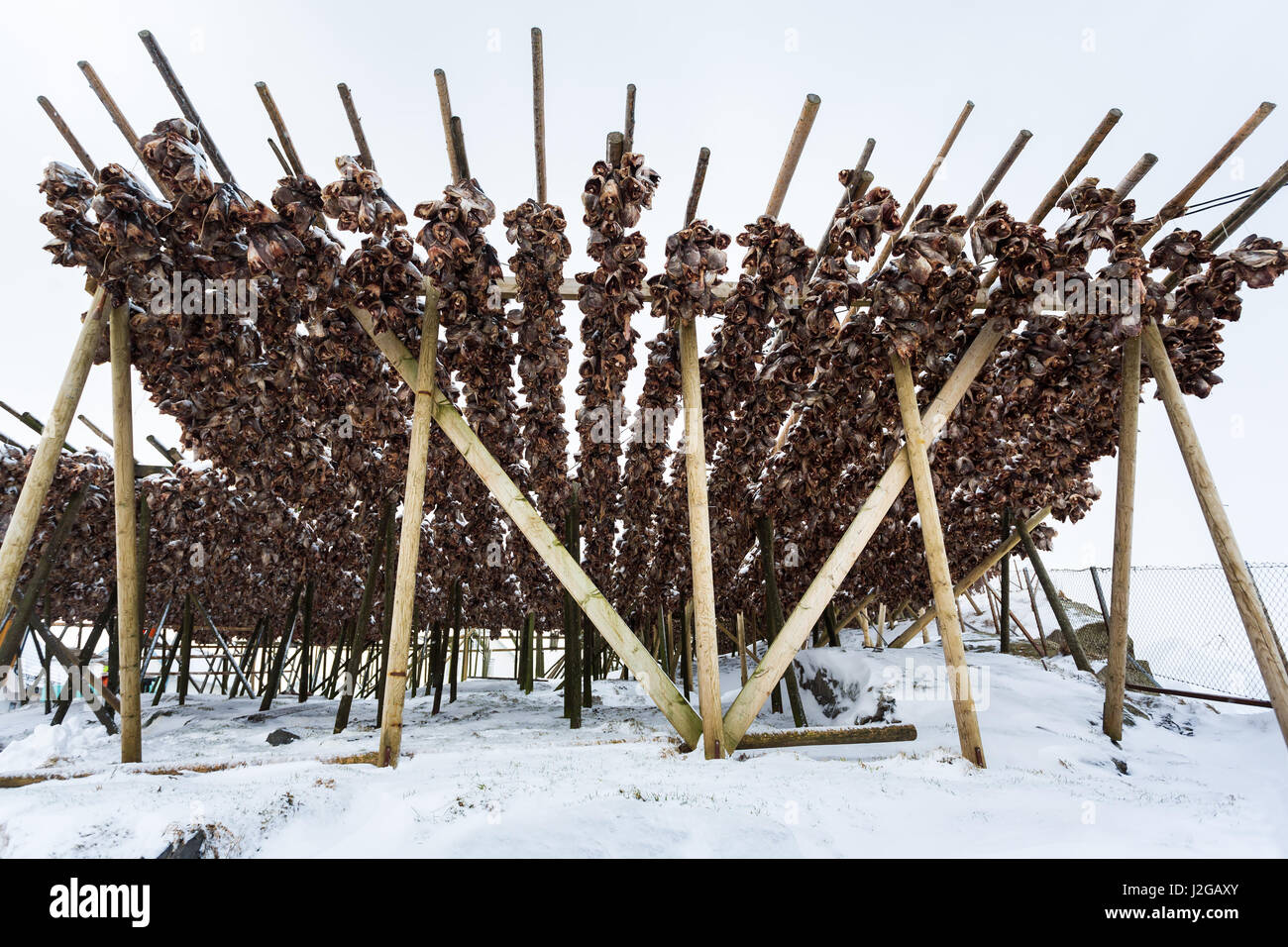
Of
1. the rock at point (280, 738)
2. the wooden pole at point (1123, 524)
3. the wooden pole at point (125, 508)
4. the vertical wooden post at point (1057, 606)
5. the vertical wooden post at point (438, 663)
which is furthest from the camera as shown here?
the vertical wooden post at point (438, 663)

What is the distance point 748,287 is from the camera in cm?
482

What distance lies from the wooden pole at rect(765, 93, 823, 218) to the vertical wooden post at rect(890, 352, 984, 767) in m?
1.72

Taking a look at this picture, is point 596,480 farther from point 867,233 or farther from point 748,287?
point 867,233

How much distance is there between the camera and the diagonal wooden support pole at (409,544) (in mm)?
4305

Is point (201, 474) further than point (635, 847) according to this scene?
Yes

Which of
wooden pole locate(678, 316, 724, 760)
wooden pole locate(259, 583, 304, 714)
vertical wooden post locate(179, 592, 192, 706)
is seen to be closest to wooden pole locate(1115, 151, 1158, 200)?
wooden pole locate(678, 316, 724, 760)

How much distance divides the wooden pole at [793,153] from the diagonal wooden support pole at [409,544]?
3.00m

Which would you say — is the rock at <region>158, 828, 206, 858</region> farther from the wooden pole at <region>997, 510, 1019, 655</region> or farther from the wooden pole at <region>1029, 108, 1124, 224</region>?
the wooden pole at <region>997, 510, 1019, 655</region>

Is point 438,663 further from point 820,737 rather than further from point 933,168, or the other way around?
point 933,168

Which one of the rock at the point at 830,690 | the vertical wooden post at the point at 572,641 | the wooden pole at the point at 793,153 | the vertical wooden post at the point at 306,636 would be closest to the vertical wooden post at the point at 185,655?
the vertical wooden post at the point at 306,636

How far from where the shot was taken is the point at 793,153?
443cm

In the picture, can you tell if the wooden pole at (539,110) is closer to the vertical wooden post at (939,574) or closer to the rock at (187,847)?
the vertical wooden post at (939,574)
